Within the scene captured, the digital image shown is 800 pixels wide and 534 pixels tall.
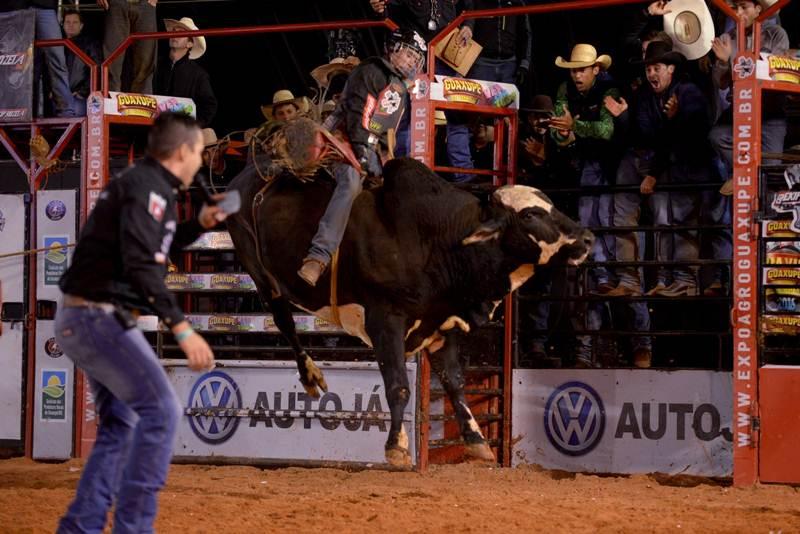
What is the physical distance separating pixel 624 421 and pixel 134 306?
5.91 metres

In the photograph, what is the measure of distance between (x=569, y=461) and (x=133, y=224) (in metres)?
6.29

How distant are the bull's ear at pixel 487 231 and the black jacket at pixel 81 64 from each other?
6436 millimetres

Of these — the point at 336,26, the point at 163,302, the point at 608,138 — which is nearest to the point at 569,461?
the point at 608,138

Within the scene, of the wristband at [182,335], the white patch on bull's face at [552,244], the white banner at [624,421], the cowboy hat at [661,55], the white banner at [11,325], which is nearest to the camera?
the wristband at [182,335]

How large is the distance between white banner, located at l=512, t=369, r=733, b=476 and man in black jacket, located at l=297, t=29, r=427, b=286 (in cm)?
324

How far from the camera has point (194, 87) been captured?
12.3 metres

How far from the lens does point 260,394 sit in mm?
11422

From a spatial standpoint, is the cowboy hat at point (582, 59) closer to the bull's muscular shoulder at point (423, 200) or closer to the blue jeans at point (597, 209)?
the blue jeans at point (597, 209)

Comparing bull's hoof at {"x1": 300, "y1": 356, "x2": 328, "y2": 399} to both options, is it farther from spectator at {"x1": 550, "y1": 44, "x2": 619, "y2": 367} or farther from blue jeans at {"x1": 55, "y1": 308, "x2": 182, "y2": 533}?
spectator at {"x1": 550, "y1": 44, "x2": 619, "y2": 367}

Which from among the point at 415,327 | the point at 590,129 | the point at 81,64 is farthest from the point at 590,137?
the point at 81,64

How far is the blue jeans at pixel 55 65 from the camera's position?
40.5ft

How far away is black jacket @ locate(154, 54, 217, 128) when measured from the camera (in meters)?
12.3

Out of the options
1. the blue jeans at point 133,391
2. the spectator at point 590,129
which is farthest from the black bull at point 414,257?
the spectator at point 590,129

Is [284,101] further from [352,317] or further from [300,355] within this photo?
[352,317]
